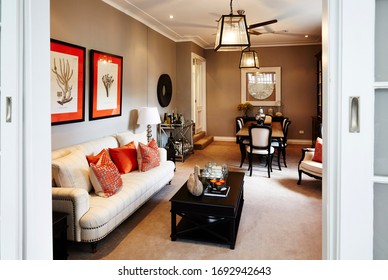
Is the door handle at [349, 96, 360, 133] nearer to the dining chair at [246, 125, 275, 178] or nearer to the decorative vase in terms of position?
the decorative vase

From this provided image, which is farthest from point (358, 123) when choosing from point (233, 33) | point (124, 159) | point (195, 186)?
point (124, 159)

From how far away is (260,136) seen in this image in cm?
528

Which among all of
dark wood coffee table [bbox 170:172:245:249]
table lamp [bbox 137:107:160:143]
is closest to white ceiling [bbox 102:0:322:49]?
table lamp [bbox 137:107:160:143]

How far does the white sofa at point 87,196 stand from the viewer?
8.32ft

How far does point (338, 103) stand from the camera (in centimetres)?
100

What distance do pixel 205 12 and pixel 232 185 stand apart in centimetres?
348

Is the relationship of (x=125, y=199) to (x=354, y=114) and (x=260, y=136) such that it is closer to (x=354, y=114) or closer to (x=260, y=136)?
(x=354, y=114)

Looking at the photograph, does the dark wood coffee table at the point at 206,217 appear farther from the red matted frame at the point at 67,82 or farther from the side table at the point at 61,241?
the red matted frame at the point at 67,82

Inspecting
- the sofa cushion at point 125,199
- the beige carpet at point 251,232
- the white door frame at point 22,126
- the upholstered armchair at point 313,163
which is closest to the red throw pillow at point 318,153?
the upholstered armchair at point 313,163

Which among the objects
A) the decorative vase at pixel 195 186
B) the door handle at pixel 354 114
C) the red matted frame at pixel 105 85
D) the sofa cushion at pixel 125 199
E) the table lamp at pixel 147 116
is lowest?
the sofa cushion at pixel 125 199

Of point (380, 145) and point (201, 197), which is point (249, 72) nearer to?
point (201, 197)

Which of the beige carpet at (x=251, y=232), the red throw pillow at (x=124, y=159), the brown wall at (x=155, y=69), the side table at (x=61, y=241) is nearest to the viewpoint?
the side table at (x=61, y=241)

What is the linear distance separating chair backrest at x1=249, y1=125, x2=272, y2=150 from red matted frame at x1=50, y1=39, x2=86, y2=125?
2.86 m

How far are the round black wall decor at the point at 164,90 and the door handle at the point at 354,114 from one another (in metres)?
5.76
